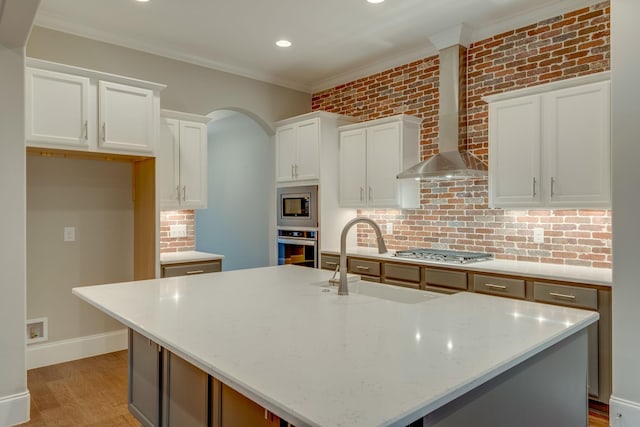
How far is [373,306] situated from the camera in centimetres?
195

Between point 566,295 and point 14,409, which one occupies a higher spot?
point 566,295

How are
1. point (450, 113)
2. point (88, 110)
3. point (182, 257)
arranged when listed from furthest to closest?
point (182, 257), point (450, 113), point (88, 110)

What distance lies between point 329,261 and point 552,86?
8.59 feet

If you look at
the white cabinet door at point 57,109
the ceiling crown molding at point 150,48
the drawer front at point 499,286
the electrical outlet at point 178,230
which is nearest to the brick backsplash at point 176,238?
the electrical outlet at point 178,230

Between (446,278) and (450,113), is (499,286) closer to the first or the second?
(446,278)

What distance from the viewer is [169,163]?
412 cm

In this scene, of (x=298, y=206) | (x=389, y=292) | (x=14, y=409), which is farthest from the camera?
(x=298, y=206)

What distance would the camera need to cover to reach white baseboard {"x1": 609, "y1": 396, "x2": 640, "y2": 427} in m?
2.50

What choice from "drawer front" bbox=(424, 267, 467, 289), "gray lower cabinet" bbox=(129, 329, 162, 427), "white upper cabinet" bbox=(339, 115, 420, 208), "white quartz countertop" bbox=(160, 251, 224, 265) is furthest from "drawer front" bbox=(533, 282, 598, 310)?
"white quartz countertop" bbox=(160, 251, 224, 265)

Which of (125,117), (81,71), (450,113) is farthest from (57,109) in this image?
(450,113)

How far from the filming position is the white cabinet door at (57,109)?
126 inches

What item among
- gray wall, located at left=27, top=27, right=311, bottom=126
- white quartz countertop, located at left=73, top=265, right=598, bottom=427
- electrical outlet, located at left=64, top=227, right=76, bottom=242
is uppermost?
gray wall, located at left=27, top=27, right=311, bottom=126

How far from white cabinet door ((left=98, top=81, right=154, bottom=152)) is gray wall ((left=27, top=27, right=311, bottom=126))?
54 cm

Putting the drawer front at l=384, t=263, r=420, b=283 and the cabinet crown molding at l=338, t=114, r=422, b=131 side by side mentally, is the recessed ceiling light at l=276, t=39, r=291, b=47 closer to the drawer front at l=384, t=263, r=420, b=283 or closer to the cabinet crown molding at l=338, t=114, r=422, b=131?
the cabinet crown molding at l=338, t=114, r=422, b=131
